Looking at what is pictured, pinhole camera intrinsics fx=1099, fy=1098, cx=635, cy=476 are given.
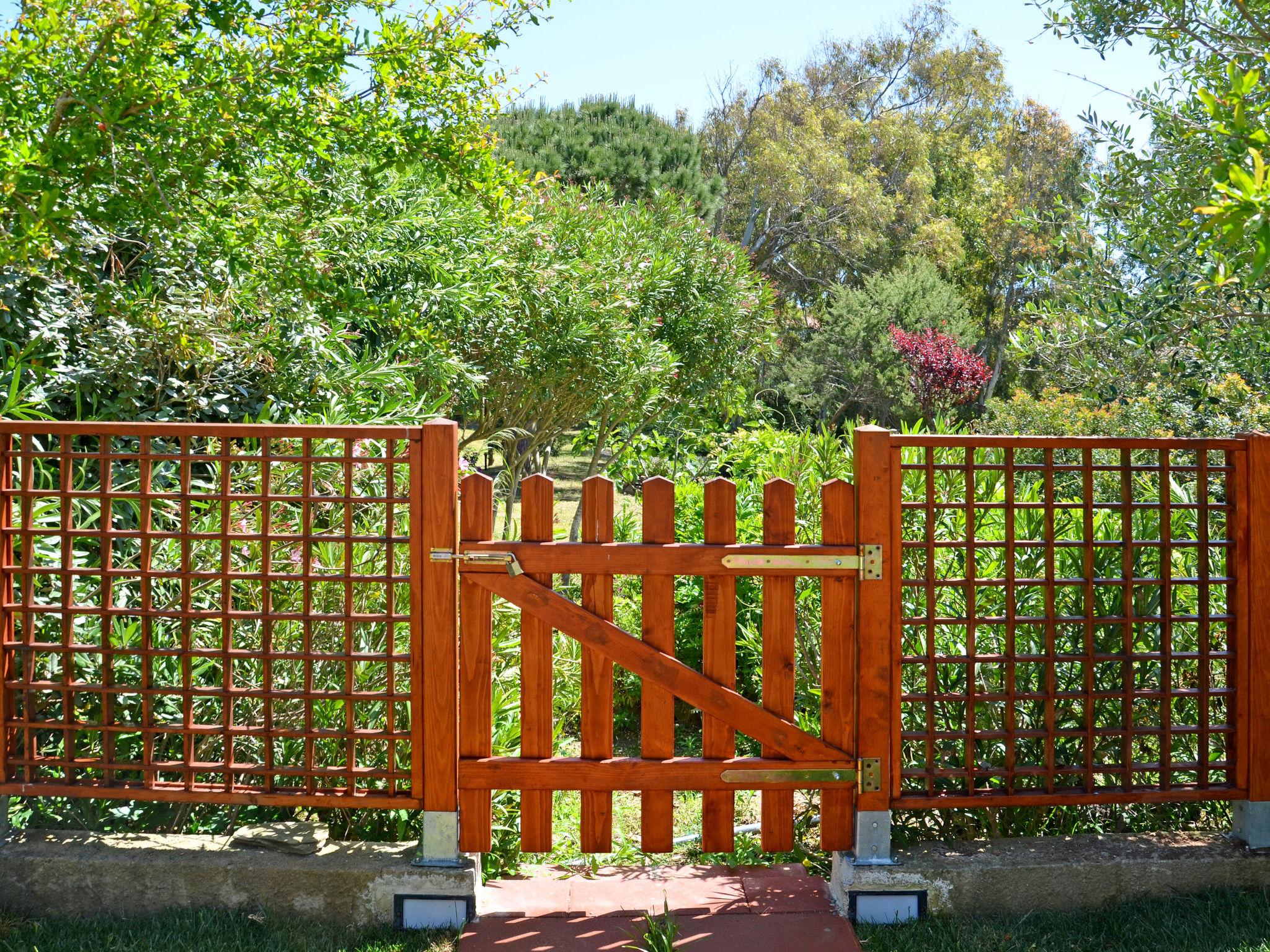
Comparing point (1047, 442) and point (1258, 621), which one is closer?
point (1047, 442)

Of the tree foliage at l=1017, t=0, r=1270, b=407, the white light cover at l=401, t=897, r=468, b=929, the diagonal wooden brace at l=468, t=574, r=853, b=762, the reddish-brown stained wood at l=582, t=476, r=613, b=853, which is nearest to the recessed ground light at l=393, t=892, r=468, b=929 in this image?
the white light cover at l=401, t=897, r=468, b=929

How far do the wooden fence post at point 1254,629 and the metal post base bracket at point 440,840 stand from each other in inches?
101

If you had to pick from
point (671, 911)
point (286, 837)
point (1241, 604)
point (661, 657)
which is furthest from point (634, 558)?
point (1241, 604)

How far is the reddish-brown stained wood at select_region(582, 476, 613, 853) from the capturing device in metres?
3.44

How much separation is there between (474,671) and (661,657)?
1.94 ft

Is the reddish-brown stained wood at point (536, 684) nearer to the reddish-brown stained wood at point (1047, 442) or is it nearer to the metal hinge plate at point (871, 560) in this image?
the metal hinge plate at point (871, 560)

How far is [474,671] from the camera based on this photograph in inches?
137

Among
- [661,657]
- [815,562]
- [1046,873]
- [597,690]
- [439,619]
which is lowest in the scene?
[1046,873]

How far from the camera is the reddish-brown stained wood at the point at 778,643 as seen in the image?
11.4ft

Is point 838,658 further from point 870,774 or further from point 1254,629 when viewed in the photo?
point 1254,629

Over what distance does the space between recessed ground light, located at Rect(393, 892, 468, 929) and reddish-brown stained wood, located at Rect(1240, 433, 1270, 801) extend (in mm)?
2600

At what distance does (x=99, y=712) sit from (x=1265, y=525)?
4.07 metres

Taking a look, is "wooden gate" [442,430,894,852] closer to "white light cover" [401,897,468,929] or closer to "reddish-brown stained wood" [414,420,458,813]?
"reddish-brown stained wood" [414,420,458,813]

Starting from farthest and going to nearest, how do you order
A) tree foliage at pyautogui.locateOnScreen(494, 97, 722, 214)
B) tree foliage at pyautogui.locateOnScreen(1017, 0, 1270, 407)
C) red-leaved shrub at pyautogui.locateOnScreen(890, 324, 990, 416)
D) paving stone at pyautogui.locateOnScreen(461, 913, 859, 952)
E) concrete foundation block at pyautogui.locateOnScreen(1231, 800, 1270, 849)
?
tree foliage at pyautogui.locateOnScreen(494, 97, 722, 214), red-leaved shrub at pyautogui.locateOnScreen(890, 324, 990, 416), tree foliage at pyautogui.locateOnScreen(1017, 0, 1270, 407), concrete foundation block at pyautogui.locateOnScreen(1231, 800, 1270, 849), paving stone at pyautogui.locateOnScreen(461, 913, 859, 952)
